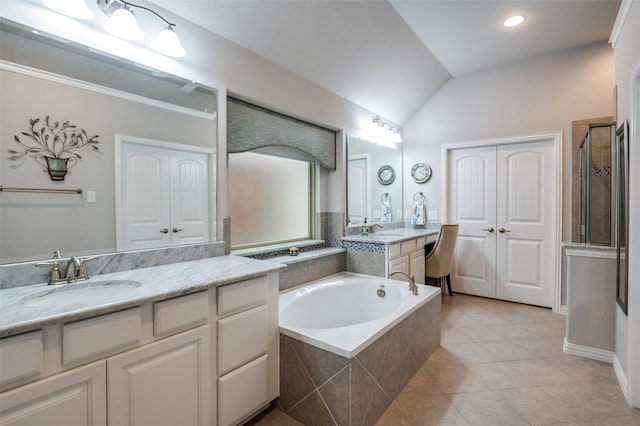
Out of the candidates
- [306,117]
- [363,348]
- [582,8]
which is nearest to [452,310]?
[363,348]

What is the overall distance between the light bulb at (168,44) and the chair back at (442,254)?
3.06 metres

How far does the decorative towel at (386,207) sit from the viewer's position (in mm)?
4156

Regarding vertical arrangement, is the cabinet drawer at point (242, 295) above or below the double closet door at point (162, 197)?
below

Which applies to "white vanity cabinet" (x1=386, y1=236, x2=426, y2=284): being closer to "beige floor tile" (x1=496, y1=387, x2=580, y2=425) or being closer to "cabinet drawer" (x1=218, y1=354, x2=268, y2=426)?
"beige floor tile" (x1=496, y1=387, x2=580, y2=425)

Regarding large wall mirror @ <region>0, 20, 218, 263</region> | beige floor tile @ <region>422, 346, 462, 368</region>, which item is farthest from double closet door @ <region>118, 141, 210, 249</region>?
beige floor tile @ <region>422, 346, 462, 368</region>

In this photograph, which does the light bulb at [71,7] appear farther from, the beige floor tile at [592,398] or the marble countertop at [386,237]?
the beige floor tile at [592,398]

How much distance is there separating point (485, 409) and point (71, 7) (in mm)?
3018

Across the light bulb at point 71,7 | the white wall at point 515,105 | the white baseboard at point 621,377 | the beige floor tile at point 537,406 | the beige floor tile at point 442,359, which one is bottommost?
the beige floor tile at point 537,406

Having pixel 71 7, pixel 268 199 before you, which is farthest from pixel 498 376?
pixel 71 7

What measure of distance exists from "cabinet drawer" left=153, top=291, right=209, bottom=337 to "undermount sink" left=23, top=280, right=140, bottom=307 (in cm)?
17

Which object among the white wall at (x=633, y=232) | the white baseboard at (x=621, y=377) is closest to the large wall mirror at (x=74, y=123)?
the white wall at (x=633, y=232)

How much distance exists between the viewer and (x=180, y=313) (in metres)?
1.34

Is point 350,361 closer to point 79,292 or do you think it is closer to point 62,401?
point 62,401

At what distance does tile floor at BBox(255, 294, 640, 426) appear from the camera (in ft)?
5.68
